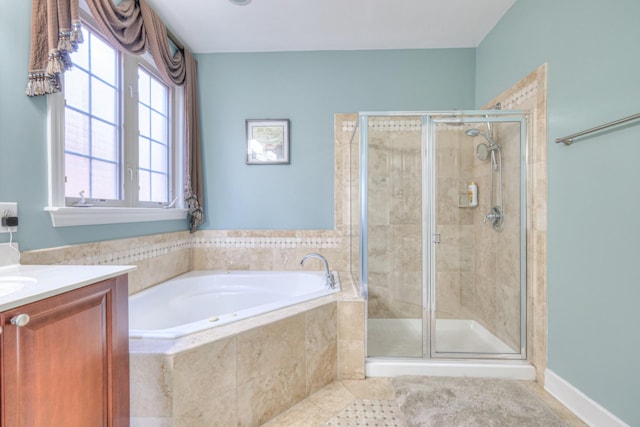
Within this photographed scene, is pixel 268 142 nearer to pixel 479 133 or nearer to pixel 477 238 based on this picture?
pixel 479 133

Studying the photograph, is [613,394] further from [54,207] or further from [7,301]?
[54,207]

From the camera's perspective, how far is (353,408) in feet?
4.93

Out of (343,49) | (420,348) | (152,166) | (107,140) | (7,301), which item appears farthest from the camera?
(343,49)

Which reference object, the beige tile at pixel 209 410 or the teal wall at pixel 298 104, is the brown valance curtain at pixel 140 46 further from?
the beige tile at pixel 209 410

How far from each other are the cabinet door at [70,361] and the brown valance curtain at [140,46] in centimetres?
96

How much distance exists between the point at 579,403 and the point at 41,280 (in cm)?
233

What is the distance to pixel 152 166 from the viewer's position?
2.20 meters

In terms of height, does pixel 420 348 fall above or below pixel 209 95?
below

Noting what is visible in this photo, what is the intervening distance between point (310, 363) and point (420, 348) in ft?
2.57

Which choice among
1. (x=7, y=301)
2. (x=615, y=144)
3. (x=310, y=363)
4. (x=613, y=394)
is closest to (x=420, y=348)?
(x=310, y=363)

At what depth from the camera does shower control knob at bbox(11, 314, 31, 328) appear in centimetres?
66

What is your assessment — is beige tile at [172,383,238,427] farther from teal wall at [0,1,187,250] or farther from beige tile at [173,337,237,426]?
teal wall at [0,1,187,250]

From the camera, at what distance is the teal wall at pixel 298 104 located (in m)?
2.58

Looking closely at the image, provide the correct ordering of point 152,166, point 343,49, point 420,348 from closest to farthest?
point 420,348
point 152,166
point 343,49
